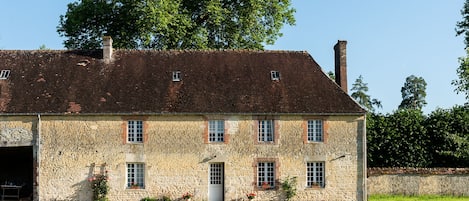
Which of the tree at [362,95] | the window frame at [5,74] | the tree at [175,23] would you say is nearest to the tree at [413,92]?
the tree at [362,95]

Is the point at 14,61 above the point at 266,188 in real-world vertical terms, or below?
above

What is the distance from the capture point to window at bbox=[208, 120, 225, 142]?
79.8 ft

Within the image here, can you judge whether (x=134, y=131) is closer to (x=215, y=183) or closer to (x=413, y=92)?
(x=215, y=183)

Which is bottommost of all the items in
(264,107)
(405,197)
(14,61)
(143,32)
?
(405,197)

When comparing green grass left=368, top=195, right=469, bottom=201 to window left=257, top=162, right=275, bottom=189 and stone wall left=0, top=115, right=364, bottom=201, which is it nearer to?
stone wall left=0, top=115, right=364, bottom=201

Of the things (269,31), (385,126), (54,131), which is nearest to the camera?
(54,131)

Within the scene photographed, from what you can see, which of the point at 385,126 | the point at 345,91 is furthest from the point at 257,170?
the point at 385,126

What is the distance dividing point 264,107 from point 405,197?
320 inches

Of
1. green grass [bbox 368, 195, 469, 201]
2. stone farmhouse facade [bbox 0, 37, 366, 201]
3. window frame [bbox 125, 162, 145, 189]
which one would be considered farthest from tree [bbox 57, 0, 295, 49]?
green grass [bbox 368, 195, 469, 201]

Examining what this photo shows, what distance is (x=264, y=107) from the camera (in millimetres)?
24500

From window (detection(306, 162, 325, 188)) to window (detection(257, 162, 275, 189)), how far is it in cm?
147

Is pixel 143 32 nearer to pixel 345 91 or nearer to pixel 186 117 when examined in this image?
pixel 186 117

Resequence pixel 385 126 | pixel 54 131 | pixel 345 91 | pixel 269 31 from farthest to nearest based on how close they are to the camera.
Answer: pixel 269 31, pixel 385 126, pixel 345 91, pixel 54 131

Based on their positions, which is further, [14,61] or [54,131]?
[14,61]
